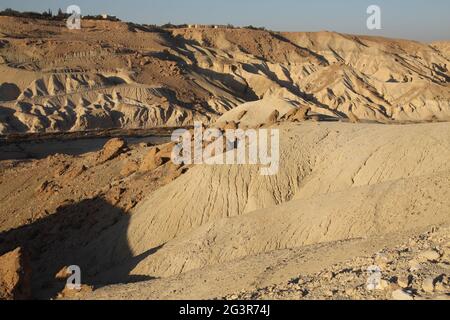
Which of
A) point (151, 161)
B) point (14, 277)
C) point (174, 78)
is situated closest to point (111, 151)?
point (151, 161)

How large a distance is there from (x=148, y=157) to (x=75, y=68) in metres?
24.8

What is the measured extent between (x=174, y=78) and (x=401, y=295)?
39.2 metres

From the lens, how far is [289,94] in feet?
143

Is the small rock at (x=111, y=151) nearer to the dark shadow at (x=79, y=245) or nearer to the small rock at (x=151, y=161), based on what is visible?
the small rock at (x=151, y=161)

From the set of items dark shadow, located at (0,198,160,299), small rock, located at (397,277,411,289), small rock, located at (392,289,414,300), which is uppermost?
small rock, located at (397,277,411,289)

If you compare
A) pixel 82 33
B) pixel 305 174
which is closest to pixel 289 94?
pixel 82 33

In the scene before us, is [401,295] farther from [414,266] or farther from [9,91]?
[9,91]

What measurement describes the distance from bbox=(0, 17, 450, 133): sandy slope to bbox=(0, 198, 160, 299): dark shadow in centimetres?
1885

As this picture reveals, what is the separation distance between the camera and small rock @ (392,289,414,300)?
5.71 meters

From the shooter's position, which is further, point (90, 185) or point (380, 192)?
point (90, 185)

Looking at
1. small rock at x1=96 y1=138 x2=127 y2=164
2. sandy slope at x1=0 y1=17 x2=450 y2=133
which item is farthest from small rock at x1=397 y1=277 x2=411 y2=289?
sandy slope at x1=0 y1=17 x2=450 y2=133

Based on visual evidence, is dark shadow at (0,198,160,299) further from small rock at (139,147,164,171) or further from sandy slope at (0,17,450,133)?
sandy slope at (0,17,450,133)

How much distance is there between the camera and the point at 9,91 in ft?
122
